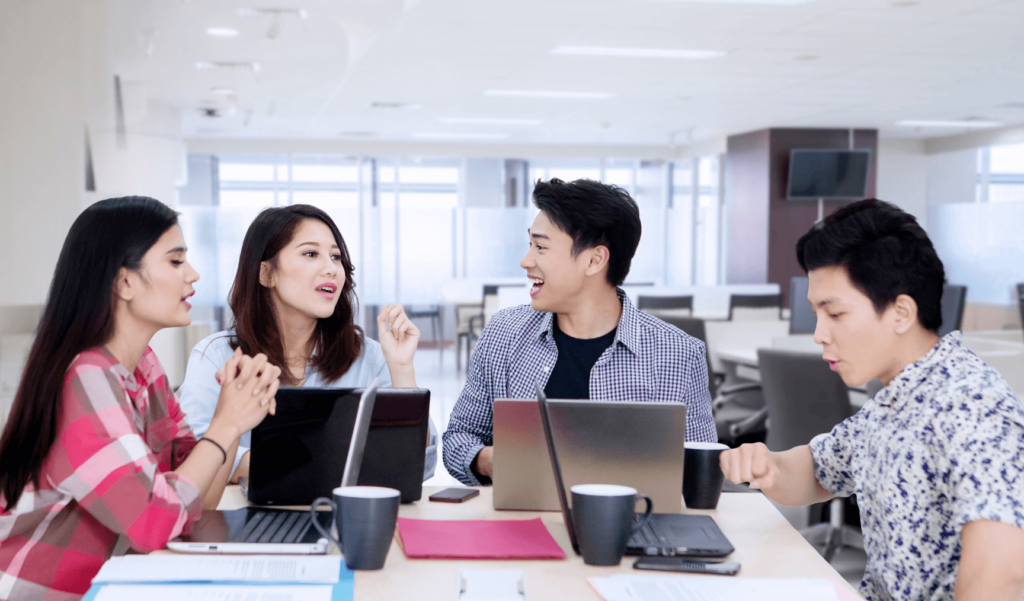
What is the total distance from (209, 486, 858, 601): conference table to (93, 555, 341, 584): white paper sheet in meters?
0.06

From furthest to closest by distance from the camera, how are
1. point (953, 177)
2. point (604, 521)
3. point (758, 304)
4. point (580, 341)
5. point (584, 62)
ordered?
point (953, 177) < point (758, 304) < point (584, 62) < point (580, 341) < point (604, 521)

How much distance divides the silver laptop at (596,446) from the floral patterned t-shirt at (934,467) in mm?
312

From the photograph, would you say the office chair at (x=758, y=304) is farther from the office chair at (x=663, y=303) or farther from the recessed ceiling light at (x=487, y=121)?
the recessed ceiling light at (x=487, y=121)

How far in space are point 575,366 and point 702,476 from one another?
2.04ft

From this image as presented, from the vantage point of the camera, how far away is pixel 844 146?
33.3 feet

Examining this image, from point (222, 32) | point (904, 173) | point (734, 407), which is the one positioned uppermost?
point (222, 32)

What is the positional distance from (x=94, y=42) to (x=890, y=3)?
12.9 ft

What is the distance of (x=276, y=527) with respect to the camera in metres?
1.37

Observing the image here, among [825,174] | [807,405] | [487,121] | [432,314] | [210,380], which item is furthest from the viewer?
[432,314]

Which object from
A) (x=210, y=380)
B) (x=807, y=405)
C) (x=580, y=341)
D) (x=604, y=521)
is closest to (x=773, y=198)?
(x=807, y=405)

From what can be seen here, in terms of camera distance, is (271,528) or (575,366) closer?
(271,528)

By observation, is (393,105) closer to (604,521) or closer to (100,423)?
(100,423)

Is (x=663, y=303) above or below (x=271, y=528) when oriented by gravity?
below

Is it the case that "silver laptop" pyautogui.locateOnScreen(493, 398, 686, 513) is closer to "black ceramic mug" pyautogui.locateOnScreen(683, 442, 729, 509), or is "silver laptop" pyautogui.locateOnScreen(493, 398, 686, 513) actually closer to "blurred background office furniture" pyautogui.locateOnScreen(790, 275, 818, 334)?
"black ceramic mug" pyautogui.locateOnScreen(683, 442, 729, 509)
